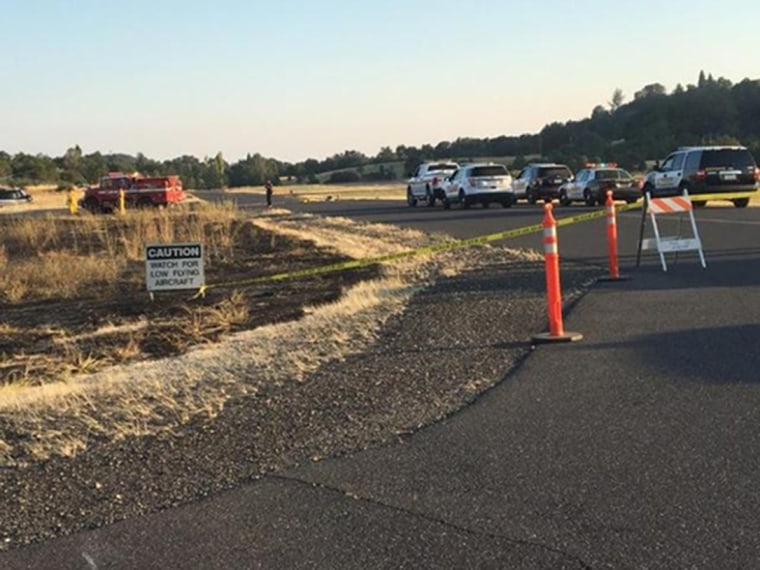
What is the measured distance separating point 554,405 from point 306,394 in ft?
6.43

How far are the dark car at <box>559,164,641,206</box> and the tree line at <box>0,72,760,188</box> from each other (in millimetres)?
40009

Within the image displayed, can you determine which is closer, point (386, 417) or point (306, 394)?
point (386, 417)

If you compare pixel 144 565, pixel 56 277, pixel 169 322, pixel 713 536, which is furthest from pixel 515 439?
pixel 56 277

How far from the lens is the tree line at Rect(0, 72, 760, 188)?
10106 centimetres

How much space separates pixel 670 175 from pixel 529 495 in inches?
1084

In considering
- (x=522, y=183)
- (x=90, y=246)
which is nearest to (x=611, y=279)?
(x=90, y=246)

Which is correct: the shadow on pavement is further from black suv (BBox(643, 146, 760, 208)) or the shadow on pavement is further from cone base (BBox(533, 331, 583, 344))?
black suv (BBox(643, 146, 760, 208))

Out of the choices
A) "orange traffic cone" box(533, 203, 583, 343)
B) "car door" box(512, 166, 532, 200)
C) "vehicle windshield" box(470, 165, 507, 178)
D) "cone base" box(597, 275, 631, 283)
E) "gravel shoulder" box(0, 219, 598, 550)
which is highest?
"vehicle windshield" box(470, 165, 507, 178)

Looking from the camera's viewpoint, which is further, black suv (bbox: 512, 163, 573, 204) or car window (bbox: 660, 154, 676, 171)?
black suv (bbox: 512, 163, 573, 204)

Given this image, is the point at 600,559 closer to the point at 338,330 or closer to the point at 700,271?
the point at 338,330

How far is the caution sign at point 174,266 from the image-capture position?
506 inches

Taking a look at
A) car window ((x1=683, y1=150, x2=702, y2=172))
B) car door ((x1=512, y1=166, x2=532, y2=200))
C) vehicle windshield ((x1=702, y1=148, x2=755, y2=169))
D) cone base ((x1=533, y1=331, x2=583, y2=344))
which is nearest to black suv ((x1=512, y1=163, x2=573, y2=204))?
car door ((x1=512, y1=166, x2=532, y2=200))

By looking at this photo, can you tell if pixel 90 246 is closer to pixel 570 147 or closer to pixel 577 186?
pixel 577 186

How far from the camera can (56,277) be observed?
17438 mm
